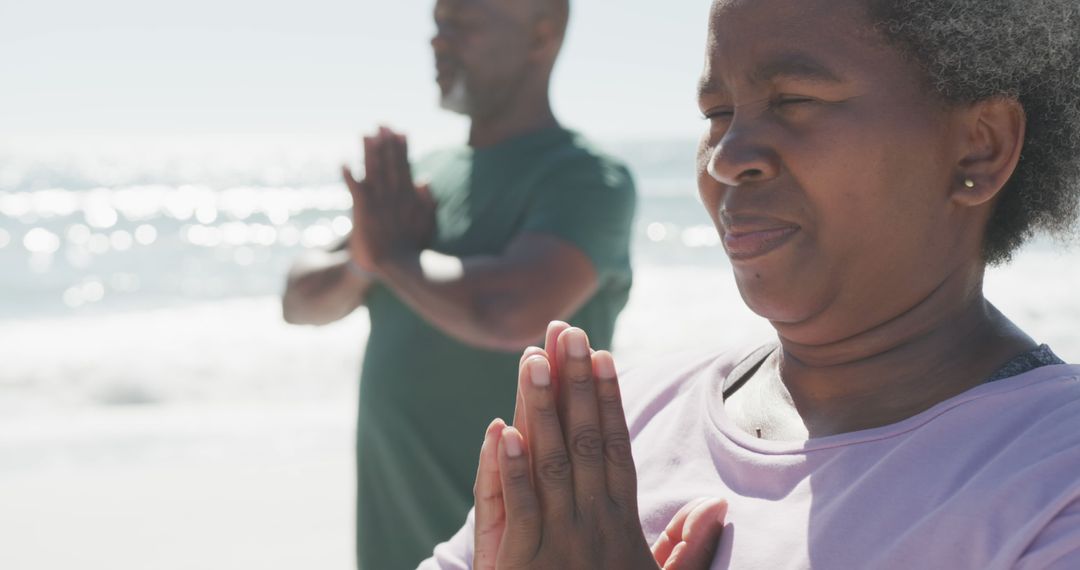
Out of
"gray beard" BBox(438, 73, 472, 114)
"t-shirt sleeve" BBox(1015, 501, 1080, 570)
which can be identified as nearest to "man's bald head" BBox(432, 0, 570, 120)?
"gray beard" BBox(438, 73, 472, 114)

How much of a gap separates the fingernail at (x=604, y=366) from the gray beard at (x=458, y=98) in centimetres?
163

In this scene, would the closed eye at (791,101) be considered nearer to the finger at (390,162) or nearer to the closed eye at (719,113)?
the closed eye at (719,113)

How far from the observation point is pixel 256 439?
7227 mm

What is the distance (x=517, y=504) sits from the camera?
112 centimetres

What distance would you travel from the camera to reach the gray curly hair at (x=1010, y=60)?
4.00ft

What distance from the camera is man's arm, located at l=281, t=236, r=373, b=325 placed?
257 cm

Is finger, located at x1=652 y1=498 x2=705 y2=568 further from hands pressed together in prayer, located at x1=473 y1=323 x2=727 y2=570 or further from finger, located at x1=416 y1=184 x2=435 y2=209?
finger, located at x1=416 y1=184 x2=435 y2=209

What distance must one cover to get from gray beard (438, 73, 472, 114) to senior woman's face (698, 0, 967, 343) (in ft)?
4.66

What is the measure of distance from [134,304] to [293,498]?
8554 mm

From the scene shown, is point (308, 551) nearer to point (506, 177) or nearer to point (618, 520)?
point (506, 177)

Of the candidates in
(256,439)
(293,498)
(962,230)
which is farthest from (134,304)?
(962,230)

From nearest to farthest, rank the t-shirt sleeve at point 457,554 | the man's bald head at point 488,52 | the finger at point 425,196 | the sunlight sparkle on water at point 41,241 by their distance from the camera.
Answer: the t-shirt sleeve at point 457,554
the finger at point 425,196
the man's bald head at point 488,52
the sunlight sparkle on water at point 41,241

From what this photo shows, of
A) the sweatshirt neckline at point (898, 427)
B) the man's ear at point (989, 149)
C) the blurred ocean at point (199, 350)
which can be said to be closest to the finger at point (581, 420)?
the sweatshirt neckline at point (898, 427)

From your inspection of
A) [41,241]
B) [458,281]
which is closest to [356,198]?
[458,281]
